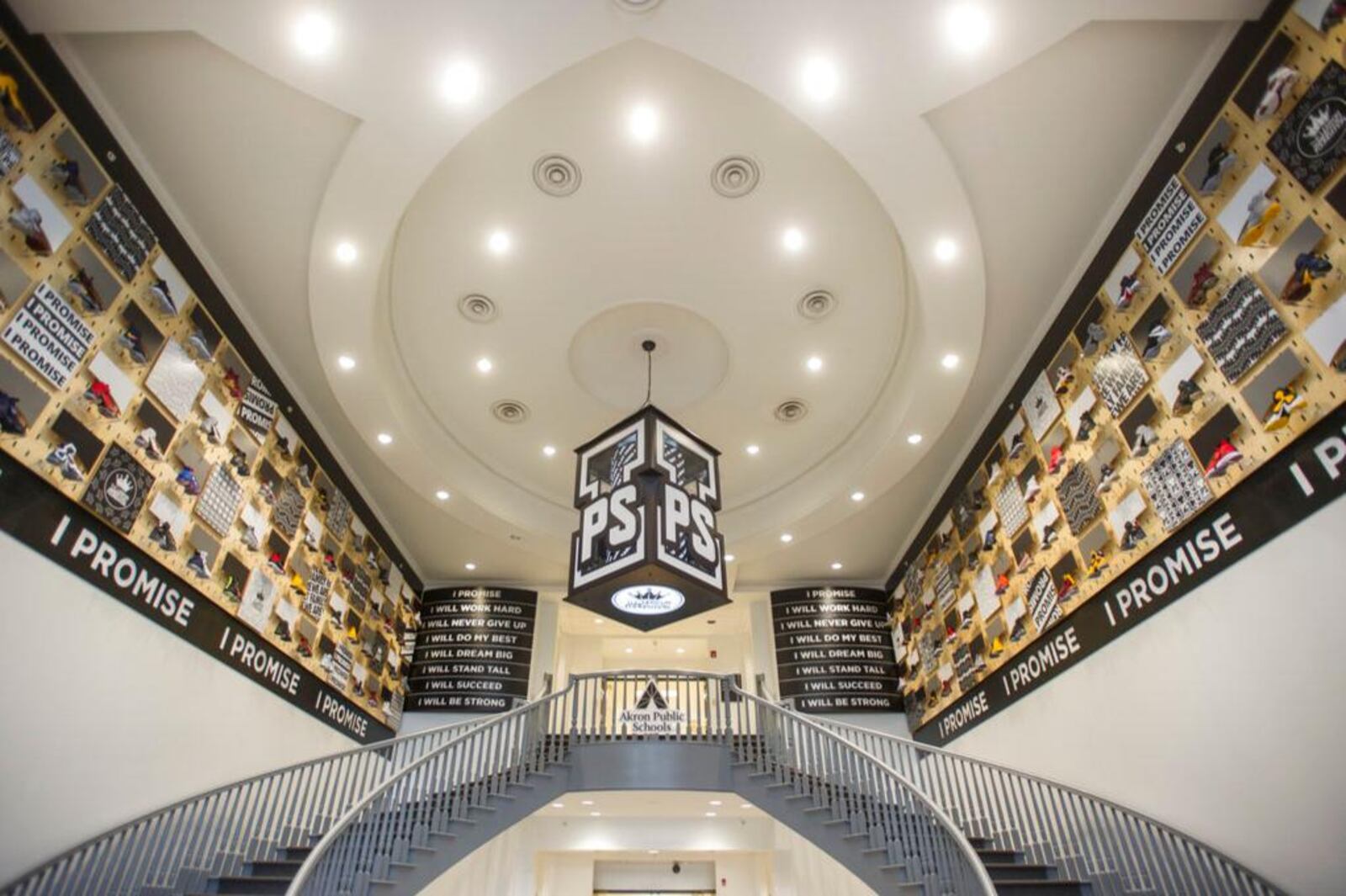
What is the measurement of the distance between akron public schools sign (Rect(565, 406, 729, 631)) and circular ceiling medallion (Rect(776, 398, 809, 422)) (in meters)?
2.14

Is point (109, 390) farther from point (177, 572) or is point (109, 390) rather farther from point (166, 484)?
point (177, 572)

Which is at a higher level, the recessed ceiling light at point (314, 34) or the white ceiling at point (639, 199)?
the white ceiling at point (639, 199)

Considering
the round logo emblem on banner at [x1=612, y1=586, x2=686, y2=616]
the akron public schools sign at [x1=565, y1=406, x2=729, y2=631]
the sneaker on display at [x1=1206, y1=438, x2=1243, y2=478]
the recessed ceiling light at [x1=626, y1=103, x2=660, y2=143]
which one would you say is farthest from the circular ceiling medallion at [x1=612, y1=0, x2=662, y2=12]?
the sneaker on display at [x1=1206, y1=438, x2=1243, y2=478]

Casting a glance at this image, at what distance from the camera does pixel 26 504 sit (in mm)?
5051

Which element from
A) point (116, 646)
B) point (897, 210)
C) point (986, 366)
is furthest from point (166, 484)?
point (986, 366)

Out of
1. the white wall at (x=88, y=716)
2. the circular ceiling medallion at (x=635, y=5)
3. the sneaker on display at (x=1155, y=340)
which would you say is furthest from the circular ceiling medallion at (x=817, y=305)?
the white wall at (x=88, y=716)

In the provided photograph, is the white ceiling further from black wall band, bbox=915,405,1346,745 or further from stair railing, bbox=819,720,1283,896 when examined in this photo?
stair railing, bbox=819,720,1283,896

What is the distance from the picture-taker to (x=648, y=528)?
665 centimetres

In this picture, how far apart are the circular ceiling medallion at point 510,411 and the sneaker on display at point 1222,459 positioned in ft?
24.4

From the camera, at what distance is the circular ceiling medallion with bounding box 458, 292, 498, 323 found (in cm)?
814

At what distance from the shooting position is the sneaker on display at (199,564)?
271 inches

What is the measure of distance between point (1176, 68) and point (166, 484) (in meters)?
9.13

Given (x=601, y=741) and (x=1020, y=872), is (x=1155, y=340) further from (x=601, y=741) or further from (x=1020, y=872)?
(x=601, y=741)

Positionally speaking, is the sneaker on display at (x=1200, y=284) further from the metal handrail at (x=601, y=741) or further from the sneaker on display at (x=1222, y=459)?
the metal handrail at (x=601, y=741)
